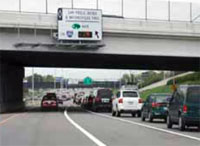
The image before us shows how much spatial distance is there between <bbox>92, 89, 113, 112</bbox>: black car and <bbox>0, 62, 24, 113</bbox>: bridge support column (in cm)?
885

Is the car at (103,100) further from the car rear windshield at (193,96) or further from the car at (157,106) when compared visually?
the car rear windshield at (193,96)

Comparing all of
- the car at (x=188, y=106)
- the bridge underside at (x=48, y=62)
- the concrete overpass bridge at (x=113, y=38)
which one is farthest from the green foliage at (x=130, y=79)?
the car at (x=188, y=106)

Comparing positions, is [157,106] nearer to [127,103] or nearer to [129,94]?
[127,103]

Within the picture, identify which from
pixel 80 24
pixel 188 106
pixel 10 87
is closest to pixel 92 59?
pixel 80 24

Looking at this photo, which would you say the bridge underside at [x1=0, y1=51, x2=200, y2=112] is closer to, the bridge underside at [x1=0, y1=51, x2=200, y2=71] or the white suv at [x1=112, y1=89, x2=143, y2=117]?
the bridge underside at [x1=0, y1=51, x2=200, y2=71]

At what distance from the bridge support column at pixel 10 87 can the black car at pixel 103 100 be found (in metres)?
8.85

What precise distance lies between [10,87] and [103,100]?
42.0ft

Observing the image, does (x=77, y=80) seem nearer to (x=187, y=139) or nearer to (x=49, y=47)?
(x=49, y=47)

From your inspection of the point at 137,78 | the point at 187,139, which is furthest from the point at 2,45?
the point at 137,78

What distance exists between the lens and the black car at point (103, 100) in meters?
50.4

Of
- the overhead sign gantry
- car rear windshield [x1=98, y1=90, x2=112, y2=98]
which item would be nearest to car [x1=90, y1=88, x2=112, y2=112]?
car rear windshield [x1=98, y1=90, x2=112, y2=98]

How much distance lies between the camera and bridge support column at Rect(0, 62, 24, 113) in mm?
52250

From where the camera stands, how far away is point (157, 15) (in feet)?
152

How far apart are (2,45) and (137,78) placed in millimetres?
119692
